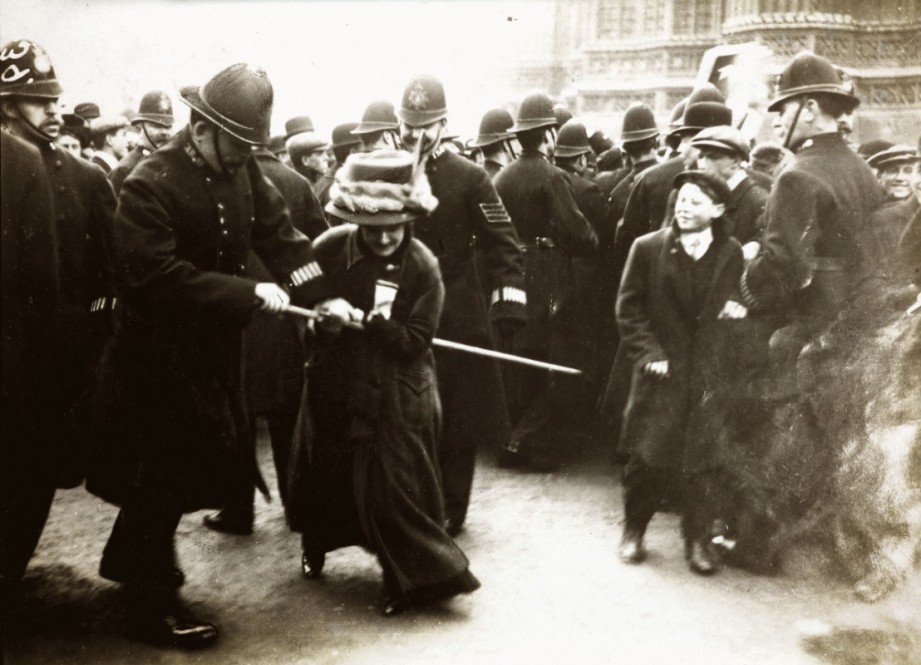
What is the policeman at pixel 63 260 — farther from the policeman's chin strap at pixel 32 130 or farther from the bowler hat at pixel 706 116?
the bowler hat at pixel 706 116

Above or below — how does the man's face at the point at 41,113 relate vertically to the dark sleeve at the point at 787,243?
above

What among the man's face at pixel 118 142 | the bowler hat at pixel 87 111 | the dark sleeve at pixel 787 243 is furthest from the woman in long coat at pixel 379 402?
the bowler hat at pixel 87 111

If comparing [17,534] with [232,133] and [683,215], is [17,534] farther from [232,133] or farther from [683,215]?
[683,215]

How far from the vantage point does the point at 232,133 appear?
394cm

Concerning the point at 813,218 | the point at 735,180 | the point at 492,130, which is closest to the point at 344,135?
the point at 492,130

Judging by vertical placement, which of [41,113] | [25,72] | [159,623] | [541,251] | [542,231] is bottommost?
[159,623]

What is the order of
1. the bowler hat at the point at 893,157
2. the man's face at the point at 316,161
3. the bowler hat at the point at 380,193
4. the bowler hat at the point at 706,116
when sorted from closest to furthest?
the bowler hat at the point at 380,193 → the bowler hat at the point at 893,157 → the bowler hat at the point at 706,116 → the man's face at the point at 316,161

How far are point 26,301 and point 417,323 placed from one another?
62.3 inches

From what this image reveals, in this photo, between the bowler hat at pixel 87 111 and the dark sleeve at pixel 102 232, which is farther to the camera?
the bowler hat at pixel 87 111

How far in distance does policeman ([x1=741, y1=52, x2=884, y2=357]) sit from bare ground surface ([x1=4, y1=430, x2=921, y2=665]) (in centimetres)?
116

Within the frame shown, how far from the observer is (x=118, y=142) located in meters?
5.87

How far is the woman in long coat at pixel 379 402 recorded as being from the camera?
14.0 ft

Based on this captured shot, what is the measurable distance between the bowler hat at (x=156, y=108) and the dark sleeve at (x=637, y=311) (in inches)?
92.9

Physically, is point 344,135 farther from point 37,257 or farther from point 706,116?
point 37,257
